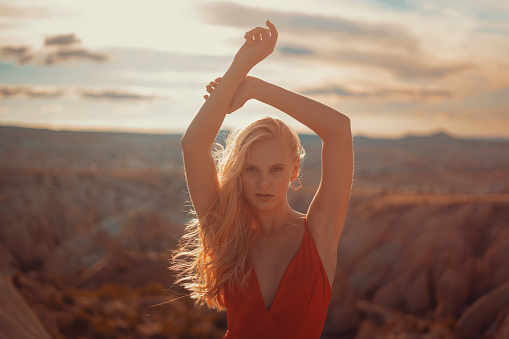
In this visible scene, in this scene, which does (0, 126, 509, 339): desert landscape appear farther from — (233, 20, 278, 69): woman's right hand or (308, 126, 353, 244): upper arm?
(233, 20, 278, 69): woman's right hand

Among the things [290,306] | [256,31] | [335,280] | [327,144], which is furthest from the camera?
[335,280]

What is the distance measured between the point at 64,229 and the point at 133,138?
77.0m

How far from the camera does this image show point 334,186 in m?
2.27

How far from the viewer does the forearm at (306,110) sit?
2.19 meters

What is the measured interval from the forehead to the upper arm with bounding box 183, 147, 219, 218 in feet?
0.71

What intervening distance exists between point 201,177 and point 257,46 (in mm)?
688

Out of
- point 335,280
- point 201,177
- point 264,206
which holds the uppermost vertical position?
point 201,177

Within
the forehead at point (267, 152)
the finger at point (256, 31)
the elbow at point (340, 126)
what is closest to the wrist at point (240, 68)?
the finger at point (256, 31)

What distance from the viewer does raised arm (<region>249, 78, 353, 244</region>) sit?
220 cm

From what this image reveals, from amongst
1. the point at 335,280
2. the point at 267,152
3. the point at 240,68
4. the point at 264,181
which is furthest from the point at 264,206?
the point at 335,280

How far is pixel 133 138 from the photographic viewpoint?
11269cm

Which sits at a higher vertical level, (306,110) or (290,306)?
(306,110)

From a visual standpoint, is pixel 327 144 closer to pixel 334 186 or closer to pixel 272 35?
pixel 334 186

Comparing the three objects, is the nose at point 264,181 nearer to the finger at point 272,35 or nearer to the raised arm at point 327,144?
the raised arm at point 327,144
